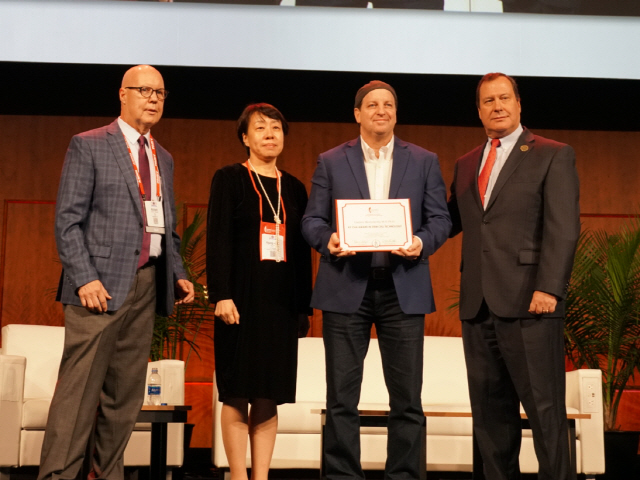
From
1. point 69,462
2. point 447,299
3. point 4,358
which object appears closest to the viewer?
point 69,462

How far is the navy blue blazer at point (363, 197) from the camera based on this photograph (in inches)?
109

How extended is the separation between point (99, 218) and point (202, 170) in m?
3.11

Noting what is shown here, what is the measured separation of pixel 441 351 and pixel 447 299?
0.79 m

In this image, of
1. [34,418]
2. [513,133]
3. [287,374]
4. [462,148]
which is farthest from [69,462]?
[462,148]

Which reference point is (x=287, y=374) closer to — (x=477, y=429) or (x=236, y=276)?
(x=236, y=276)

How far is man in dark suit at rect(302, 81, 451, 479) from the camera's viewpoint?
2.72 m

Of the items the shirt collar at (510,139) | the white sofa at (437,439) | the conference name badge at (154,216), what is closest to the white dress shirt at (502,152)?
the shirt collar at (510,139)

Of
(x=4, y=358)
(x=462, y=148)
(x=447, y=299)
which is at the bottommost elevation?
(x=4, y=358)

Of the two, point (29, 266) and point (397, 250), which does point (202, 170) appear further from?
point (397, 250)

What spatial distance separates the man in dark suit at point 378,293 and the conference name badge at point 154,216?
55cm

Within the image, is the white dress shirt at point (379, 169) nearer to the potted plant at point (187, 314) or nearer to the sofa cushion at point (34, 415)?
the potted plant at point (187, 314)

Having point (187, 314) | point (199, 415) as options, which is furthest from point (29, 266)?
point (199, 415)

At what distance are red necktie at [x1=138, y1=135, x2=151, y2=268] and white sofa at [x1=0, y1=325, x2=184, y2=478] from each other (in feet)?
5.23

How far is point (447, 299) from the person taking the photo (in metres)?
5.68
